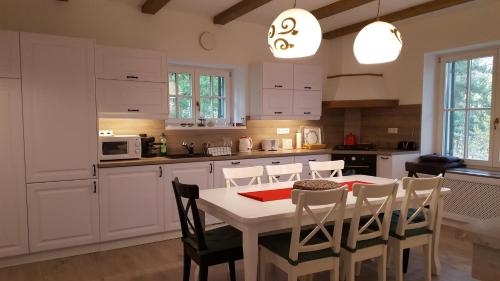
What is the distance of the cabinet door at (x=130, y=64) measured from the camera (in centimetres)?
345

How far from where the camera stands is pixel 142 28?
3.94 meters

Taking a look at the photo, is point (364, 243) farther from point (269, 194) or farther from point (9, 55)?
point (9, 55)

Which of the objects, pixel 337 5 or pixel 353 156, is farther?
pixel 353 156

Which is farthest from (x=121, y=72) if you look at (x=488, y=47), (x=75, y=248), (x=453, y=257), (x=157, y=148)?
(x=488, y=47)

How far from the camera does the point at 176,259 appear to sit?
325 centimetres

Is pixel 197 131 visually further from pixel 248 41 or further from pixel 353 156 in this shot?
pixel 353 156

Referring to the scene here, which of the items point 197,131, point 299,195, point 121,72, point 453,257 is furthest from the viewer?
point 197,131

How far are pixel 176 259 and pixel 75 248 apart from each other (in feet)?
3.17

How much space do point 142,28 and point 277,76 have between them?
1709 mm

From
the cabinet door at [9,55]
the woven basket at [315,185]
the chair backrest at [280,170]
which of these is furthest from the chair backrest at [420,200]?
the cabinet door at [9,55]

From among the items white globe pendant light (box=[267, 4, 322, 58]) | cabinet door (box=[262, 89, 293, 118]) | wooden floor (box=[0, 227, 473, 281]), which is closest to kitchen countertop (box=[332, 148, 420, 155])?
cabinet door (box=[262, 89, 293, 118])

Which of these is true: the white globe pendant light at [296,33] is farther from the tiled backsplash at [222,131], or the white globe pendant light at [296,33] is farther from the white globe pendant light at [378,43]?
the tiled backsplash at [222,131]

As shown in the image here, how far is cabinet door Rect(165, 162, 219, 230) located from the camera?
3711 millimetres

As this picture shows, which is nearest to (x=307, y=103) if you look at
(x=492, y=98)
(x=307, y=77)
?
(x=307, y=77)
